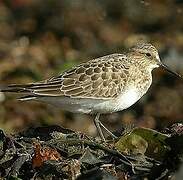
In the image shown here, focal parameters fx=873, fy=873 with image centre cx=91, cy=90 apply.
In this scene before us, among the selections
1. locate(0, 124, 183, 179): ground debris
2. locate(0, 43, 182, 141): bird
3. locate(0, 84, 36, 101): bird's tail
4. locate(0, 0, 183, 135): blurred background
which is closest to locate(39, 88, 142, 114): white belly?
locate(0, 43, 182, 141): bird

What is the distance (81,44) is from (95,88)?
616 centimetres

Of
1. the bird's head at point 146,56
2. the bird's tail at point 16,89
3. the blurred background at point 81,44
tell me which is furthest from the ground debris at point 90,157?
the blurred background at point 81,44

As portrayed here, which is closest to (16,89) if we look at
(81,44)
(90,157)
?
(90,157)

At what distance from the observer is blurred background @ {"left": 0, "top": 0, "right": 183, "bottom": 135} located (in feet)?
35.8

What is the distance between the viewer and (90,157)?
233 inches

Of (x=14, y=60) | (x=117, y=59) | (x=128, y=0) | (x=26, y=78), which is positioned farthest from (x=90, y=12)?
(x=117, y=59)

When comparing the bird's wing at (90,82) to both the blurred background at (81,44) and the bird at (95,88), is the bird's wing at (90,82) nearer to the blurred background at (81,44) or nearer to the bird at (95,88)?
the bird at (95,88)

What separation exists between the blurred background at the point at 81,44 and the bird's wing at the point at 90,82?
244 cm

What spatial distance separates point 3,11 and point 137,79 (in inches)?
316

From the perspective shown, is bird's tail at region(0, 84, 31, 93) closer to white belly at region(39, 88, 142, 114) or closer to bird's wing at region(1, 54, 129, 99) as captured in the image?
bird's wing at region(1, 54, 129, 99)

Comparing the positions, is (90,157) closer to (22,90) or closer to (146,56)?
(22,90)

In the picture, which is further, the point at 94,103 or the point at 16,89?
the point at 94,103

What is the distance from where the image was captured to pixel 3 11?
15.7 metres

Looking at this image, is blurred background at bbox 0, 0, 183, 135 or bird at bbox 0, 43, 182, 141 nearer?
bird at bbox 0, 43, 182, 141
